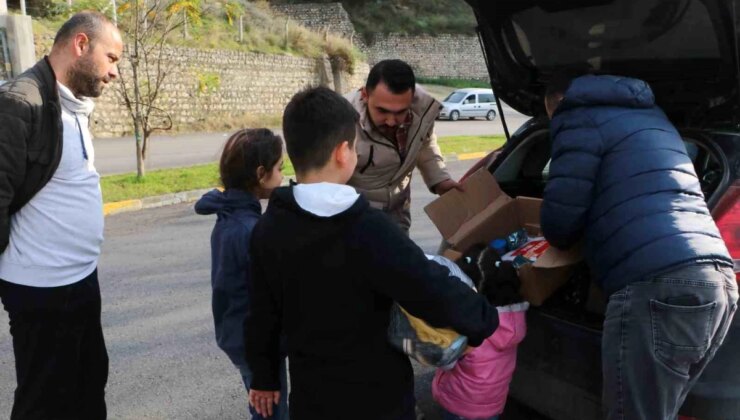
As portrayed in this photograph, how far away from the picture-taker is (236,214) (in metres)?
2.27

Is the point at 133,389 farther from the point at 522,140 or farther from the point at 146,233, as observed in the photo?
the point at 146,233

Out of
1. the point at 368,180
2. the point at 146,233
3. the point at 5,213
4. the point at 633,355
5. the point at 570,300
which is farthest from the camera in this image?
the point at 146,233

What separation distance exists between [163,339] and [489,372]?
2.50 metres

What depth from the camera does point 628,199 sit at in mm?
1965

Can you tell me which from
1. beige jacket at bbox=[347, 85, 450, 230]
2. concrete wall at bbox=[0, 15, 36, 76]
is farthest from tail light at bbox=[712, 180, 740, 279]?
concrete wall at bbox=[0, 15, 36, 76]

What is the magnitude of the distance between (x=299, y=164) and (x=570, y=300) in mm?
1473

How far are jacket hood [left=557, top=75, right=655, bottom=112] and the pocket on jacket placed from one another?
689mm

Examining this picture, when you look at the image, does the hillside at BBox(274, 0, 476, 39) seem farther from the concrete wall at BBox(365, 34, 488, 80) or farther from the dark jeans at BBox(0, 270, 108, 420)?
the dark jeans at BBox(0, 270, 108, 420)

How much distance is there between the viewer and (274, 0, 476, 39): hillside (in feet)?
163

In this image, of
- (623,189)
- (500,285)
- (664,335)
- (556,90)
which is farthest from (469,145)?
(664,335)

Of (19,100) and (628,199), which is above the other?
(19,100)

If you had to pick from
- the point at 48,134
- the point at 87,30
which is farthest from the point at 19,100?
the point at 87,30

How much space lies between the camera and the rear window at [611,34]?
2484 mm

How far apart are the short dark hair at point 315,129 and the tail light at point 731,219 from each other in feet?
4.52
